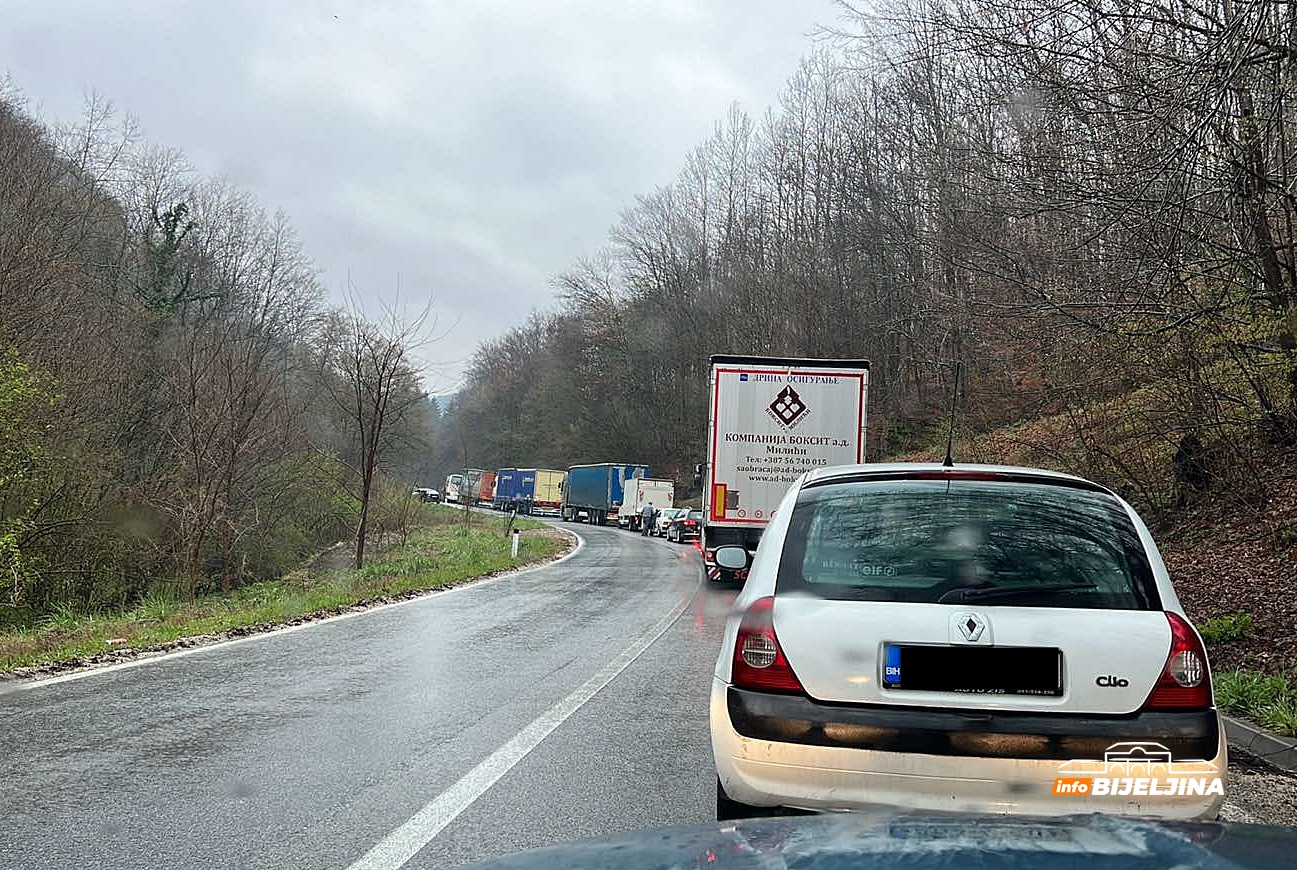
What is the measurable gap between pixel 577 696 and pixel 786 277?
37486mm

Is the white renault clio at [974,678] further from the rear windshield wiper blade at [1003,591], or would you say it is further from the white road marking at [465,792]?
the white road marking at [465,792]

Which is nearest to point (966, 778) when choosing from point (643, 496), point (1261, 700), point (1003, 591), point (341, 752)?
point (1003, 591)

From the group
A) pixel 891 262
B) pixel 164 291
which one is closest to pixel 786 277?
pixel 891 262

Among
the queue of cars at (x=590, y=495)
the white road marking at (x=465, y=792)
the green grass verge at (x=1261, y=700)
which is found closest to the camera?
the white road marking at (x=465, y=792)

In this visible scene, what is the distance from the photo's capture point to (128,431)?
2634 cm

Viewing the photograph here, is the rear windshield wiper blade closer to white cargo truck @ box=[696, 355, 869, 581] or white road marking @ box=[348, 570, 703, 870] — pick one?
white road marking @ box=[348, 570, 703, 870]

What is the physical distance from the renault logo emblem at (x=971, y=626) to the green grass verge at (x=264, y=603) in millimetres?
8689

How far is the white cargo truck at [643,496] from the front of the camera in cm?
5434

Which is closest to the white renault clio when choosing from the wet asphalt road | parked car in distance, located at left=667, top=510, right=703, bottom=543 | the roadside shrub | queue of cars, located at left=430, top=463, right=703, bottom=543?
the wet asphalt road

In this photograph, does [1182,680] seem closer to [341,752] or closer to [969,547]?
[969,547]

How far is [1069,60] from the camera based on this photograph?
36.9 ft

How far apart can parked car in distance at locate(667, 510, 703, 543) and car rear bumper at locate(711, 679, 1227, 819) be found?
39.6m

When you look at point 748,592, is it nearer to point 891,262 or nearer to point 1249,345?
point 1249,345

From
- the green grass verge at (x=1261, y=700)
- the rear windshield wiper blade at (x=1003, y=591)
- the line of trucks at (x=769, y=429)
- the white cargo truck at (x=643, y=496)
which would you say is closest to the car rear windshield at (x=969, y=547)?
the rear windshield wiper blade at (x=1003, y=591)
